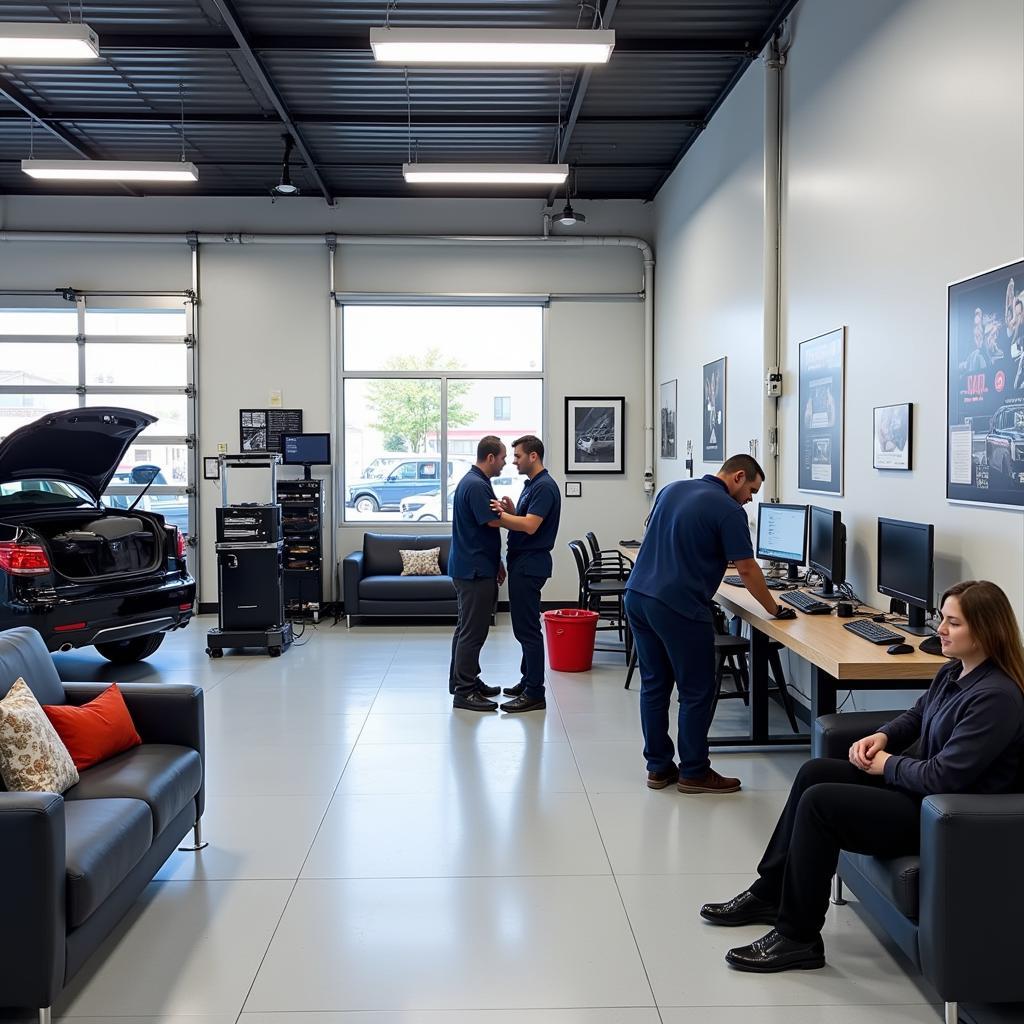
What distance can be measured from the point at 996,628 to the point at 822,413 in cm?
272

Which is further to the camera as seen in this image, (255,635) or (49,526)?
(255,635)

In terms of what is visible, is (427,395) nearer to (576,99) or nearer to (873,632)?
(576,99)

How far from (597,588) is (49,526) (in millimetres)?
3769

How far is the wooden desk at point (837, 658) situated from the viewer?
10.5 feet

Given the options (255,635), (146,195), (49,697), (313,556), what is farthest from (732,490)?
(146,195)

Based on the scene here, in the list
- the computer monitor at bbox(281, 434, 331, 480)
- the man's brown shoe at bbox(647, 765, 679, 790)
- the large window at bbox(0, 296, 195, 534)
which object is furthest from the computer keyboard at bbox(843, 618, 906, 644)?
the large window at bbox(0, 296, 195, 534)

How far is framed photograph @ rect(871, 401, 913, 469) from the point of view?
403 cm

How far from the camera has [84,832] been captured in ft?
8.45

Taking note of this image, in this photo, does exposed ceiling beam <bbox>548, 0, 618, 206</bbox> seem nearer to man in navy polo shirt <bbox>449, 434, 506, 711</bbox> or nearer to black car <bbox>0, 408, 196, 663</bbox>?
man in navy polo shirt <bbox>449, 434, 506, 711</bbox>

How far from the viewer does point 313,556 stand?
8891mm

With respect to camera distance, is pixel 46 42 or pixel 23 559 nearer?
pixel 46 42

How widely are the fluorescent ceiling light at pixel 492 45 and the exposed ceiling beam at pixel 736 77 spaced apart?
4.04 ft

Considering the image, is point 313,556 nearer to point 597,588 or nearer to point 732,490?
point 597,588

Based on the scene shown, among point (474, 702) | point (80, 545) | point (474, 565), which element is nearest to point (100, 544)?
point (80, 545)
